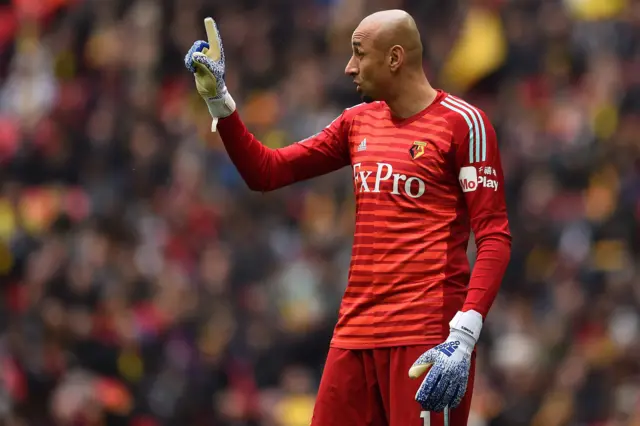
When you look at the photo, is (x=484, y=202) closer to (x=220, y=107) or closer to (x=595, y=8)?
(x=220, y=107)

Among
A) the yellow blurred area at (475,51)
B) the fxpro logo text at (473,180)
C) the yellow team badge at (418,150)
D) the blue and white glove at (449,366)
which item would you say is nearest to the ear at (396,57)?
the yellow team badge at (418,150)

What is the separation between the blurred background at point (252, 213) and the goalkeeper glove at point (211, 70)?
519cm

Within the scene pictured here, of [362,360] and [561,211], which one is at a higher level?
[561,211]

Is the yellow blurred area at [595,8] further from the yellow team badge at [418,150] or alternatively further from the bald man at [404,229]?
the yellow team badge at [418,150]

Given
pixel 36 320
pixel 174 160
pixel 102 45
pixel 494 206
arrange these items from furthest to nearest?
pixel 102 45
pixel 174 160
pixel 36 320
pixel 494 206

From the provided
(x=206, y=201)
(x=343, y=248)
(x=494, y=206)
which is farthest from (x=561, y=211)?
(x=494, y=206)

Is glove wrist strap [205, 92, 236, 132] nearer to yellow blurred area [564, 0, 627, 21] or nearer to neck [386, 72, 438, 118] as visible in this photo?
neck [386, 72, 438, 118]

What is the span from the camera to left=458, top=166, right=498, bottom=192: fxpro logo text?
6102 millimetres

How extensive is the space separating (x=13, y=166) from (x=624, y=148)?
5.51m

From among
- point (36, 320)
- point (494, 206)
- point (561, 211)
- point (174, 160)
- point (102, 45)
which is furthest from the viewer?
point (102, 45)

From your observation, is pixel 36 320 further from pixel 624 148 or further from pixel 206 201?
pixel 624 148

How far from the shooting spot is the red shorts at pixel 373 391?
20.0ft

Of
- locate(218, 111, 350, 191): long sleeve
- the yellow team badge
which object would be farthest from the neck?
locate(218, 111, 350, 191): long sleeve

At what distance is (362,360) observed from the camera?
6.24m
